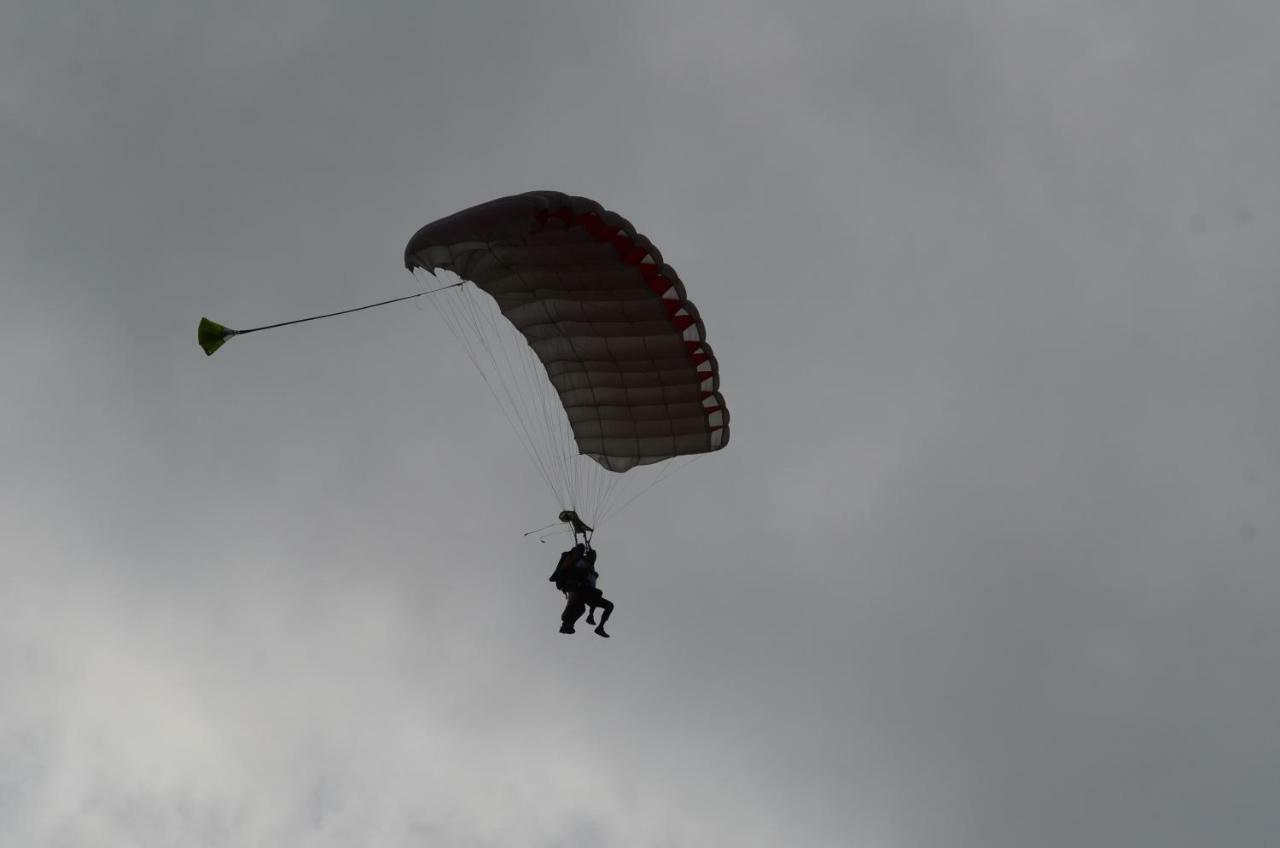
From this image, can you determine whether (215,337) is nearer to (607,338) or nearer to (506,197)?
(506,197)

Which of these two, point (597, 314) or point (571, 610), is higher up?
point (597, 314)

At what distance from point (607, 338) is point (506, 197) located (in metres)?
3.38

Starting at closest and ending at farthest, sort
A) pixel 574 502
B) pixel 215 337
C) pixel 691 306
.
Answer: pixel 215 337
pixel 691 306
pixel 574 502

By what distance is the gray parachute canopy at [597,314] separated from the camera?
64.1ft

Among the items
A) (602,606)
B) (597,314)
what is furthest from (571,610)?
(597,314)

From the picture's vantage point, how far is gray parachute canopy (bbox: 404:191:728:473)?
19.5 meters

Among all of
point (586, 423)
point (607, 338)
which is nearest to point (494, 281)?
point (607, 338)

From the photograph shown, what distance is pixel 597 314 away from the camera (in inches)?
853

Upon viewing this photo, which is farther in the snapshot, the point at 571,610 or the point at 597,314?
the point at 571,610

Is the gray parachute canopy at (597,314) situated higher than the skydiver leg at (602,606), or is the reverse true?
the gray parachute canopy at (597,314)

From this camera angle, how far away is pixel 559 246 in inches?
794

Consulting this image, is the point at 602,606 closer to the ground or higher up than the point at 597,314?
closer to the ground

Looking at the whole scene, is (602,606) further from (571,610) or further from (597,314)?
(597,314)

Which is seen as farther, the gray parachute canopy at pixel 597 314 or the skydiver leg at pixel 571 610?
the skydiver leg at pixel 571 610
